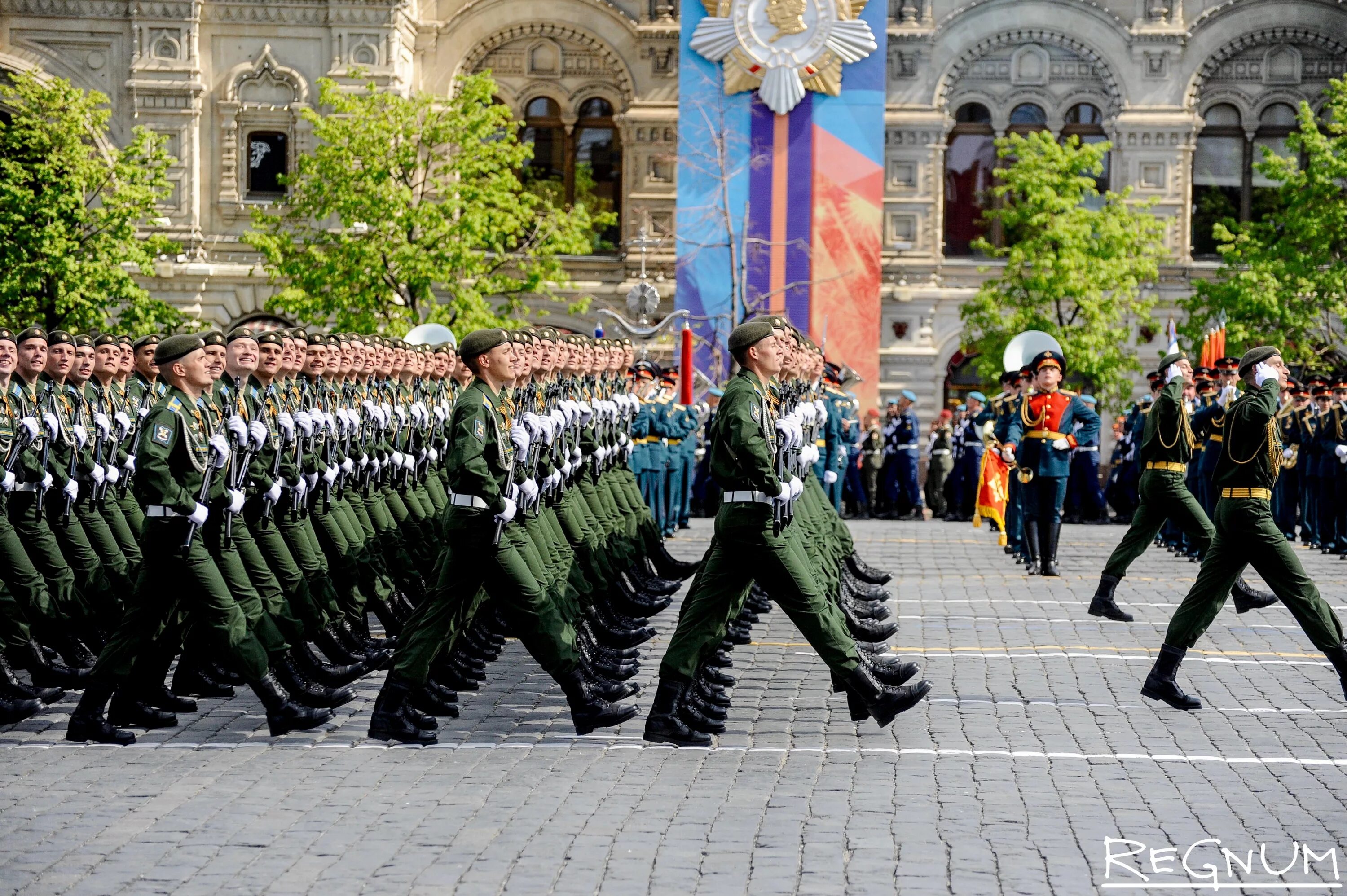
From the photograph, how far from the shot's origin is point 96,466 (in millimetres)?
12023

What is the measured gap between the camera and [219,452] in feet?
31.8

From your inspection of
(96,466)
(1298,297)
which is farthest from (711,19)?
(96,466)

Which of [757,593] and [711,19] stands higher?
[711,19]

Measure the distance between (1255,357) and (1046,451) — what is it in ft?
23.4

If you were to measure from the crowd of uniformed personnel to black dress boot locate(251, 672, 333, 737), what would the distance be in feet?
0.04

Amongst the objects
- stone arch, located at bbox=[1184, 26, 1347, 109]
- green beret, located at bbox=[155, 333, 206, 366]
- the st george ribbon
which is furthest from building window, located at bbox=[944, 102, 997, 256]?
green beret, located at bbox=[155, 333, 206, 366]

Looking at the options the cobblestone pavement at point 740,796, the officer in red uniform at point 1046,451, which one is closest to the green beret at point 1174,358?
the cobblestone pavement at point 740,796

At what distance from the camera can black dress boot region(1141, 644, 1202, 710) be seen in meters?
10.6

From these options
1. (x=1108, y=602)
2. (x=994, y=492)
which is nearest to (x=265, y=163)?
(x=994, y=492)

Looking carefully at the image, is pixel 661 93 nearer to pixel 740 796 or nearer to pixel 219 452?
pixel 219 452

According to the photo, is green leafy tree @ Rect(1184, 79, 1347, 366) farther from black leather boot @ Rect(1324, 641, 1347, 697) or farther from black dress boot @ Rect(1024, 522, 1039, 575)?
black leather boot @ Rect(1324, 641, 1347, 697)

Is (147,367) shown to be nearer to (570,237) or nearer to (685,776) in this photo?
(685,776)

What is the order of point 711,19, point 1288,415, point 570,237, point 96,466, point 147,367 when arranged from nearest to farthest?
1. point 96,466
2. point 147,367
3. point 1288,415
4. point 570,237
5. point 711,19

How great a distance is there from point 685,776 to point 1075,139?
28.1 m
